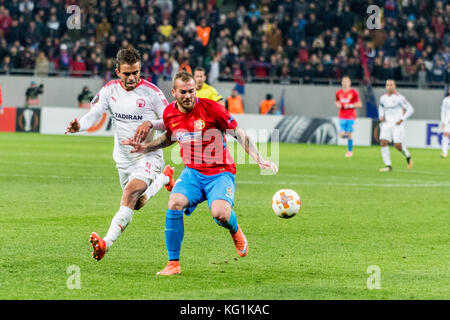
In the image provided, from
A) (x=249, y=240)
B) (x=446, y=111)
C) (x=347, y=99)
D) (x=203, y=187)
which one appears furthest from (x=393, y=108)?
(x=203, y=187)

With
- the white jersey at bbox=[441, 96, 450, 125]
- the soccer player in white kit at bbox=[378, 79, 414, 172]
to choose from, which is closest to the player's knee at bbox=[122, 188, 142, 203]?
the soccer player in white kit at bbox=[378, 79, 414, 172]

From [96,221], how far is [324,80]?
2116cm

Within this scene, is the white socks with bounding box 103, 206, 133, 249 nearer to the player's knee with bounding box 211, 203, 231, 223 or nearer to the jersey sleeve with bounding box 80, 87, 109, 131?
the player's knee with bounding box 211, 203, 231, 223

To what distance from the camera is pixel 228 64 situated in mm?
31047

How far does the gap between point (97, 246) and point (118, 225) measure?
52 cm

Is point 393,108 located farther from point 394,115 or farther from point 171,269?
point 171,269

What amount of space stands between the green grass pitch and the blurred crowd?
1305cm

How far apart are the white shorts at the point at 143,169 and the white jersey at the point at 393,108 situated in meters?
13.1

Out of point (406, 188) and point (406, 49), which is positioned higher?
point (406, 49)

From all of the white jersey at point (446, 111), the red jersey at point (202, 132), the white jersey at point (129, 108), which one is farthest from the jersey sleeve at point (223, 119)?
the white jersey at point (446, 111)

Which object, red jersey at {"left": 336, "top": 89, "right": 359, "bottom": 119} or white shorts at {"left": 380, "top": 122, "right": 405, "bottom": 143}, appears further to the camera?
red jersey at {"left": 336, "top": 89, "right": 359, "bottom": 119}

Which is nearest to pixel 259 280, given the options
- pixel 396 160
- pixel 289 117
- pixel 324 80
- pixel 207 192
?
pixel 207 192

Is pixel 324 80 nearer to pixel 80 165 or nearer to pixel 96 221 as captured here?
pixel 80 165

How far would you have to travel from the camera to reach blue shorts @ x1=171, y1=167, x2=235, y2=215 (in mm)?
7492
